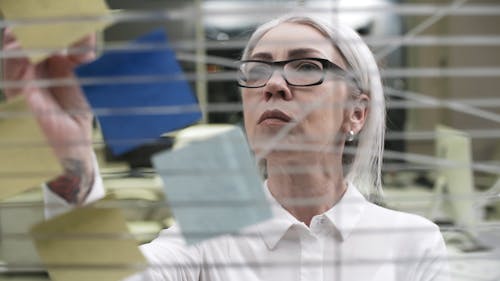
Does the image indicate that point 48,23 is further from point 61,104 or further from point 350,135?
point 350,135

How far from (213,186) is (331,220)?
30 cm

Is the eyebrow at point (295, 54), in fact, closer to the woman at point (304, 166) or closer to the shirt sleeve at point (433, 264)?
the woman at point (304, 166)

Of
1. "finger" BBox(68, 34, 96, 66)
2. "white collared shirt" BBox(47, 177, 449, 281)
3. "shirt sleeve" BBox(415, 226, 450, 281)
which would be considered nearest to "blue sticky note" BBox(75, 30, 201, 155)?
"finger" BBox(68, 34, 96, 66)

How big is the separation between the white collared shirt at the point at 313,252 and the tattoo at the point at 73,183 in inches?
6.0

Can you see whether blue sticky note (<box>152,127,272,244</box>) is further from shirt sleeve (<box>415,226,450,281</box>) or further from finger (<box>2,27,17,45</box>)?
shirt sleeve (<box>415,226,450,281</box>)

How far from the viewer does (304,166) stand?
1.97ft

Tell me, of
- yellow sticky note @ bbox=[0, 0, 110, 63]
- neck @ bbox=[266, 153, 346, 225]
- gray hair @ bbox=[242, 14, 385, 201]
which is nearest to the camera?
yellow sticky note @ bbox=[0, 0, 110, 63]

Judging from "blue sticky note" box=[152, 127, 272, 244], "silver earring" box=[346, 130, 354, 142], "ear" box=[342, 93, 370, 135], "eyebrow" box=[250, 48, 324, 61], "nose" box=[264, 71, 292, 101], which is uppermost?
"eyebrow" box=[250, 48, 324, 61]

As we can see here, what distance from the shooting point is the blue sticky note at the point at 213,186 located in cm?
40

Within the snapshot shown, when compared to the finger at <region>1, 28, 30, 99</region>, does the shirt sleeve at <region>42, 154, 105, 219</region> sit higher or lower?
lower

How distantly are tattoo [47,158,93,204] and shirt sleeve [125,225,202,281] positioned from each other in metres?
0.11

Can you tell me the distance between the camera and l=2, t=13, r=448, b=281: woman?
1.57 feet

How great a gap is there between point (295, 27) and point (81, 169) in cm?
26

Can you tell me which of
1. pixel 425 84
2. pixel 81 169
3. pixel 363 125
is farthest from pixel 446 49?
pixel 81 169
